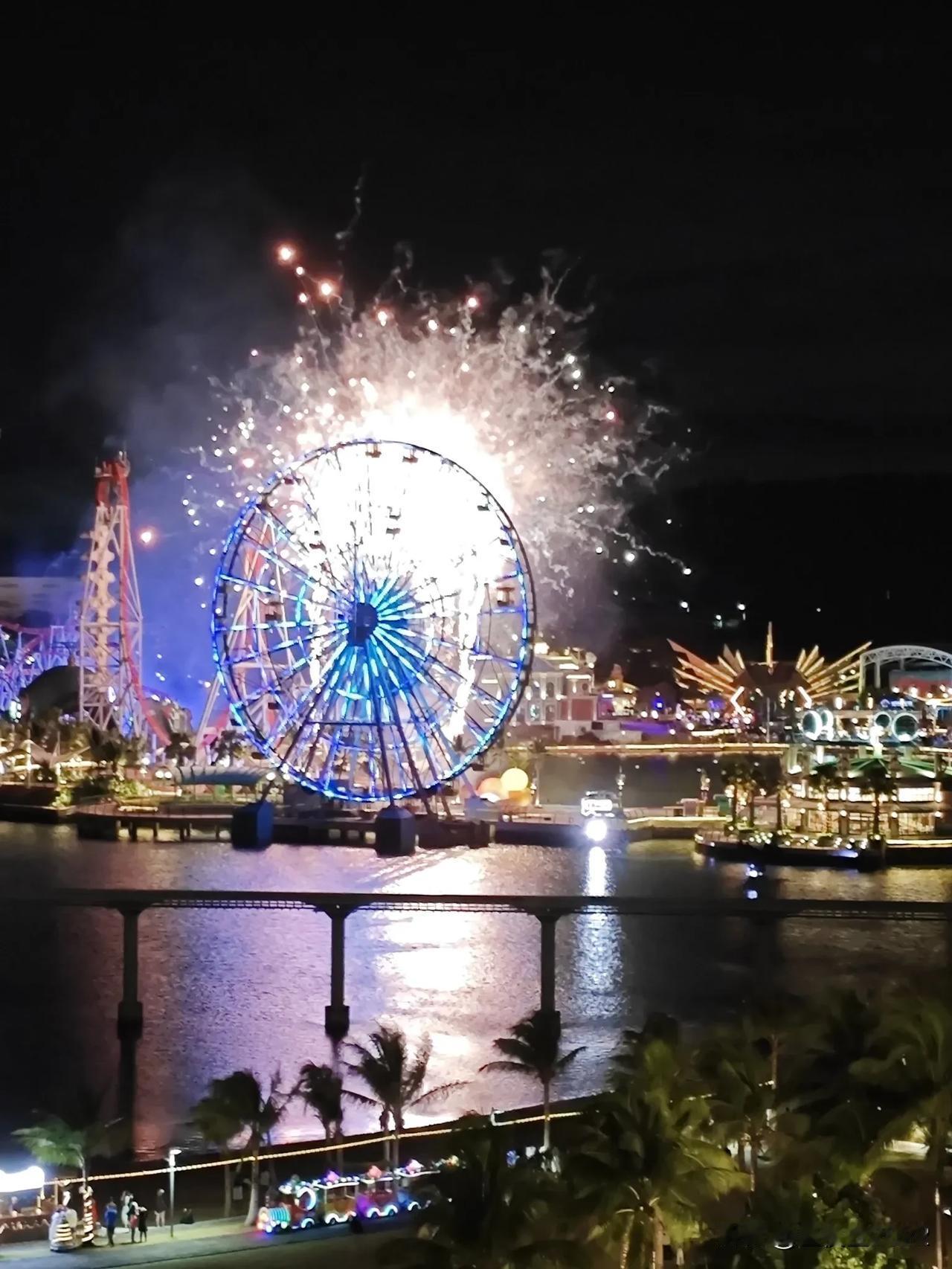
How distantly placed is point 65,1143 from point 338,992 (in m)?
6.07

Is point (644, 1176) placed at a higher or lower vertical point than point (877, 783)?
lower

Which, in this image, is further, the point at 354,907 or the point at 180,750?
the point at 180,750

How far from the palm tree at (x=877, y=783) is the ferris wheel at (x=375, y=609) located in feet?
23.8

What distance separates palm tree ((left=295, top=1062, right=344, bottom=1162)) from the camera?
39.0ft

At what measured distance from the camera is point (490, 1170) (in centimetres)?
739

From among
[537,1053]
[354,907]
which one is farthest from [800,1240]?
[354,907]

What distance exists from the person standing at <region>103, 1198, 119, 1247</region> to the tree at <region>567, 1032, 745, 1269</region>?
303 cm

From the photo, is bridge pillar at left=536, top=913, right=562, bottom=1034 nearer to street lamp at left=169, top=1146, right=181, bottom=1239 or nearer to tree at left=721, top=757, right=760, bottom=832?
street lamp at left=169, top=1146, right=181, bottom=1239

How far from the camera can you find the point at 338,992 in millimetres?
16656

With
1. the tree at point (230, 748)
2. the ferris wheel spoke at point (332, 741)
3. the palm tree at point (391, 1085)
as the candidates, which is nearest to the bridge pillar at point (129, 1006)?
the palm tree at point (391, 1085)

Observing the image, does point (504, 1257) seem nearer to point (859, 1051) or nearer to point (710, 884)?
point (859, 1051)

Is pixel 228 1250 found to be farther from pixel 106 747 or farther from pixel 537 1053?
pixel 106 747

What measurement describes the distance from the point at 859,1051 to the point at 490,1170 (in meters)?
3.37

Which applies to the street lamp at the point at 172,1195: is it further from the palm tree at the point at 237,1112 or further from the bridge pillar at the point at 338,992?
the bridge pillar at the point at 338,992
